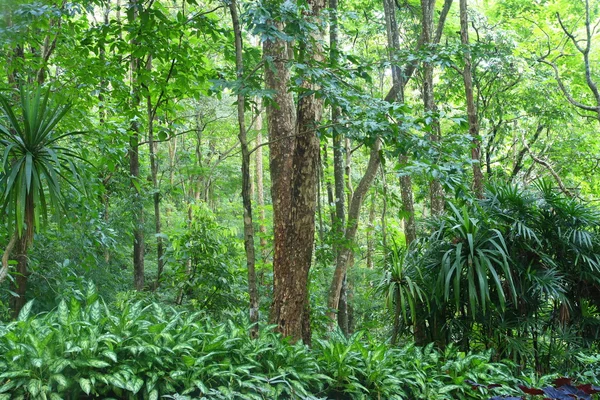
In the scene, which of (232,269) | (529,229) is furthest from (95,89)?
(529,229)

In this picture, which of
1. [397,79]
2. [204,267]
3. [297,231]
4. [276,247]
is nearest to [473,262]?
[297,231]

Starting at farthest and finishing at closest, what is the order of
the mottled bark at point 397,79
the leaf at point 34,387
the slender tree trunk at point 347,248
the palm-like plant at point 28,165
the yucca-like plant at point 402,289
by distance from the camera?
the mottled bark at point 397,79 → the slender tree trunk at point 347,248 → the yucca-like plant at point 402,289 → the palm-like plant at point 28,165 → the leaf at point 34,387

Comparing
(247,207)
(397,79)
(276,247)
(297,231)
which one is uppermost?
(397,79)

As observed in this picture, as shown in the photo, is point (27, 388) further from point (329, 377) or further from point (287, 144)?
point (287, 144)

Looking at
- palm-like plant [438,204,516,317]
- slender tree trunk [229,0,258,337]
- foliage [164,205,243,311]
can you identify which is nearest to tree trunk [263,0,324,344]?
slender tree trunk [229,0,258,337]

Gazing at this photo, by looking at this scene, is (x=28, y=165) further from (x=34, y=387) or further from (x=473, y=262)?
(x=473, y=262)

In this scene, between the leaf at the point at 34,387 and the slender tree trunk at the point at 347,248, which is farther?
the slender tree trunk at the point at 347,248

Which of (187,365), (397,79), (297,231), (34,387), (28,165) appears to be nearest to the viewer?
(34,387)

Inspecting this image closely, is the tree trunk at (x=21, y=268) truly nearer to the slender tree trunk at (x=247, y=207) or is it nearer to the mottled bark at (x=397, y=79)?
the slender tree trunk at (x=247, y=207)

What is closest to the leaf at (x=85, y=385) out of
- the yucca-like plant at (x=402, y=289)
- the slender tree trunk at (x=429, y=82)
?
the yucca-like plant at (x=402, y=289)

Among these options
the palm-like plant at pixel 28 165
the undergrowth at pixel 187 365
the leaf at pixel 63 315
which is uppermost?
the palm-like plant at pixel 28 165

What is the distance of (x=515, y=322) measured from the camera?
5.14 meters

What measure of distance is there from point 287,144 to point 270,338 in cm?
261

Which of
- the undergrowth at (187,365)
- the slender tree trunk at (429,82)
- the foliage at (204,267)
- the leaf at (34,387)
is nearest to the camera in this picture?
the leaf at (34,387)
